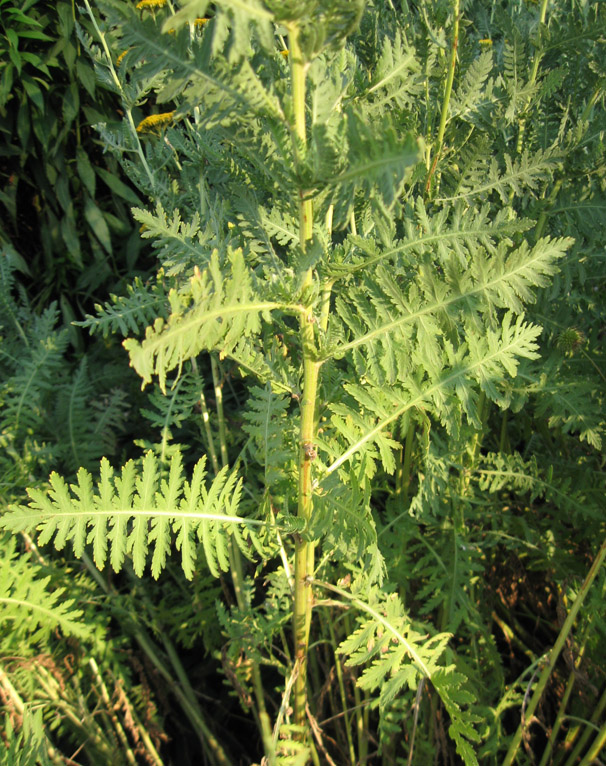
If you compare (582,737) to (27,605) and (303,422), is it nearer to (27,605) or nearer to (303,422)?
(303,422)

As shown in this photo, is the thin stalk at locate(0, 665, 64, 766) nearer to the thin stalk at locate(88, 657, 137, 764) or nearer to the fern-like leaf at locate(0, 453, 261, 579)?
the thin stalk at locate(88, 657, 137, 764)

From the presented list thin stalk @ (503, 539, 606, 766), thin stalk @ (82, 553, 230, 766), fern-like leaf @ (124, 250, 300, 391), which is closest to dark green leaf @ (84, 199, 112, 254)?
thin stalk @ (82, 553, 230, 766)

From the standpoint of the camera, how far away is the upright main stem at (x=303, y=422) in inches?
21.4

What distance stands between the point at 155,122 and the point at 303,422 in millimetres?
653

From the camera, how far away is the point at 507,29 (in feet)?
3.04

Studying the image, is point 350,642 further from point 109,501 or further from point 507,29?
point 507,29

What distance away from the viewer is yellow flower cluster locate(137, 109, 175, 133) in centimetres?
102

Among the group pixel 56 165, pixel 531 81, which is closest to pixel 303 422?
pixel 531 81

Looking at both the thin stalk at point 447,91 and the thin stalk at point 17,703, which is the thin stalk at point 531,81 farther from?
the thin stalk at point 17,703

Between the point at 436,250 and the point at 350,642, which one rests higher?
the point at 436,250

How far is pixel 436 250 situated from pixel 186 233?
12.6 inches

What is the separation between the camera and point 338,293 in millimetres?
826

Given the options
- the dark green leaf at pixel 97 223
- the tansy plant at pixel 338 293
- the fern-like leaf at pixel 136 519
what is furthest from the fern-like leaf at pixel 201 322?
the dark green leaf at pixel 97 223

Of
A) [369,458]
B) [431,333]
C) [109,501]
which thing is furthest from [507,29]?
[109,501]
